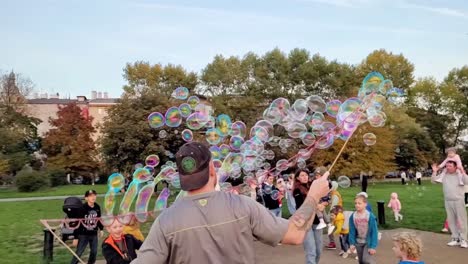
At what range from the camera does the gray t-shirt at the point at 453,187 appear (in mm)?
10250

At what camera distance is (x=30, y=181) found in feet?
127

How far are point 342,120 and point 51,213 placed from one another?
1608cm

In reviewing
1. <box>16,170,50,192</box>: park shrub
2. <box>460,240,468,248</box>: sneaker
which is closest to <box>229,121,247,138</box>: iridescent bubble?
<box>460,240,468,248</box>: sneaker

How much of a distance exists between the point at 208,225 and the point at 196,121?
9752 millimetres

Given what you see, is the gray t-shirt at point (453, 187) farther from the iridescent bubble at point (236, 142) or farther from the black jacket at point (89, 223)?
the black jacket at point (89, 223)

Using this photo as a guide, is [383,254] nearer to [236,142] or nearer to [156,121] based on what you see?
[236,142]

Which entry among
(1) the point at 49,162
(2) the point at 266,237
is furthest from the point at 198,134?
(1) the point at 49,162

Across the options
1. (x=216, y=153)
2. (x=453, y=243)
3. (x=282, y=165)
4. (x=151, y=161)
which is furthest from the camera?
(x=151, y=161)

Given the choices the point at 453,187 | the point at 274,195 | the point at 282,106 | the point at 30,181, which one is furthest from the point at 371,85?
→ the point at 30,181

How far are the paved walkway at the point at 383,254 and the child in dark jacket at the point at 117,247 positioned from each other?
4.07 m

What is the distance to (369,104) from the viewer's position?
9.23 meters

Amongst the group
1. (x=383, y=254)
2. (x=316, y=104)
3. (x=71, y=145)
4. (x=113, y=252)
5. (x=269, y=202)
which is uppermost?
(x=316, y=104)

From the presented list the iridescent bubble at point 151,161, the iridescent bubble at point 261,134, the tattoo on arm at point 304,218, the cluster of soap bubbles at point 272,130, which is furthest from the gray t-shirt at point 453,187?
the tattoo on arm at point 304,218

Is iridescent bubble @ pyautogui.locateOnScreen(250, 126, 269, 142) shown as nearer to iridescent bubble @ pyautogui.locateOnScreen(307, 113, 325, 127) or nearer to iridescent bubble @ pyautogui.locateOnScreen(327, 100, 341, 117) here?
iridescent bubble @ pyautogui.locateOnScreen(307, 113, 325, 127)
